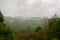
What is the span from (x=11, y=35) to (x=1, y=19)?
7.32m

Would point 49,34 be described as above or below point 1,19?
below

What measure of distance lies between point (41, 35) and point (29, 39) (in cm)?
187

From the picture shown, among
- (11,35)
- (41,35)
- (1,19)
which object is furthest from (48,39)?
(1,19)

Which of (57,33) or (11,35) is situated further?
(57,33)

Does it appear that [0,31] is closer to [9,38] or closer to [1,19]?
[9,38]

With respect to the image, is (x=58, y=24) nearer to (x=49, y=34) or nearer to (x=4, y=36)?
(x=49, y=34)

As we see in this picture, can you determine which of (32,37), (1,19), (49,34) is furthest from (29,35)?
(1,19)

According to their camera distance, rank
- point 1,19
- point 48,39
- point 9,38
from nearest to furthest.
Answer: point 9,38, point 48,39, point 1,19

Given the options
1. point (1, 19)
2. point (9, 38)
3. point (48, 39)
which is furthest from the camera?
point (1, 19)

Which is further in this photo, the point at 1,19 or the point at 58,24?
the point at 1,19

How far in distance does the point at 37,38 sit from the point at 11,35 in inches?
171

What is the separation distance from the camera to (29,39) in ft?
97.7

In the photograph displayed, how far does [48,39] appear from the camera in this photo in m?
28.4

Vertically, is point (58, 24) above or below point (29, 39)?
above
